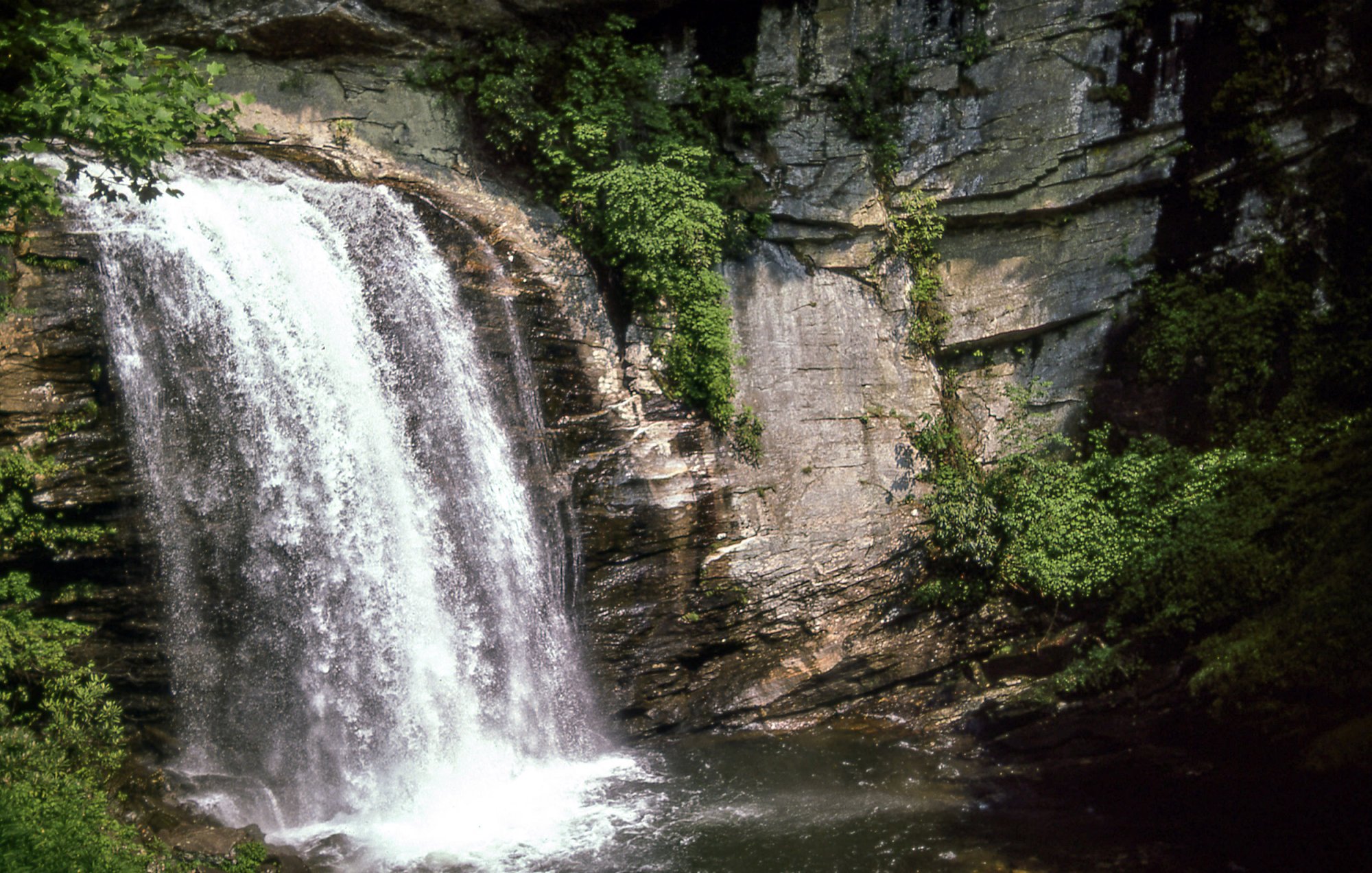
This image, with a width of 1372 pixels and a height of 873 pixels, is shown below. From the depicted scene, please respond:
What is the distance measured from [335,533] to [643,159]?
501 cm

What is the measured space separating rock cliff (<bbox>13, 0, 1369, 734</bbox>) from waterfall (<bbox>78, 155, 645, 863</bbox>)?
0.63m

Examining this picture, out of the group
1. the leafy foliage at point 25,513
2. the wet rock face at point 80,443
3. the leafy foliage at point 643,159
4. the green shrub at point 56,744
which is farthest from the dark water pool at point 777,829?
the leafy foliage at point 643,159

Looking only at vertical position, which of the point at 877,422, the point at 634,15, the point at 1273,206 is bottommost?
the point at 877,422

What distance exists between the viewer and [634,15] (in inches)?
385

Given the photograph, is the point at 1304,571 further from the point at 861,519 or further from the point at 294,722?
the point at 294,722

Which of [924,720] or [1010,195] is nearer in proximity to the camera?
[924,720]

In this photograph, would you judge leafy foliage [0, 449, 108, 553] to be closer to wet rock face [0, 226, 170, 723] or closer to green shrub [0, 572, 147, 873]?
wet rock face [0, 226, 170, 723]

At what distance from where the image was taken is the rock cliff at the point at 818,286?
27.7 ft

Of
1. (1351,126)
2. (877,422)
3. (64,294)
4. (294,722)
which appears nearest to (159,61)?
(64,294)

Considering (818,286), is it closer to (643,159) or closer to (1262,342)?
(643,159)

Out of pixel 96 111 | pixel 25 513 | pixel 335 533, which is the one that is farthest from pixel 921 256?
pixel 25 513

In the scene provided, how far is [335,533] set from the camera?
7230 mm

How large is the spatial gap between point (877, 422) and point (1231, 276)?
11.9 feet

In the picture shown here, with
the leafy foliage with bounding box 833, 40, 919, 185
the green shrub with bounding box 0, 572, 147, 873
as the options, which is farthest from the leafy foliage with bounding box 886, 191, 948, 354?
the green shrub with bounding box 0, 572, 147, 873
